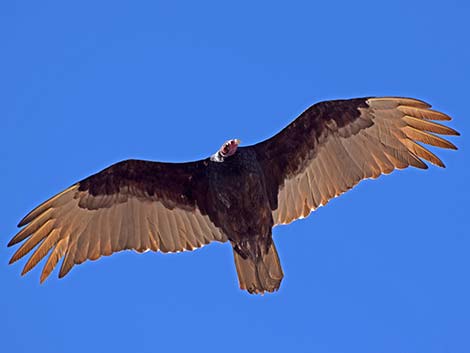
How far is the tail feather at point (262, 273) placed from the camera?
8.97m

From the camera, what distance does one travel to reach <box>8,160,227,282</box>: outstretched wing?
9.46 meters

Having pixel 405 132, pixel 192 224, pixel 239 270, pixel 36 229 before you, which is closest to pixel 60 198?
pixel 36 229

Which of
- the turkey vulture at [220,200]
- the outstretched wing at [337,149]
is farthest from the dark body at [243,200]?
the outstretched wing at [337,149]

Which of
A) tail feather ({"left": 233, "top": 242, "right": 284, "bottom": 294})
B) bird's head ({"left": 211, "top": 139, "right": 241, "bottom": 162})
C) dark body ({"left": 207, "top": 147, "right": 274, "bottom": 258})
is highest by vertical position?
bird's head ({"left": 211, "top": 139, "right": 241, "bottom": 162})

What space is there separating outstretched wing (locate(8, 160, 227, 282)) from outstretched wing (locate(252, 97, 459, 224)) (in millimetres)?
827

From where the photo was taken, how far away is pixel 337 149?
9500 mm

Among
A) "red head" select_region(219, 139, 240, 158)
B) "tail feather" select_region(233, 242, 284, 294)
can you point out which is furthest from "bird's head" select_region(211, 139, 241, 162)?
"tail feather" select_region(233, 242, 284, 294)

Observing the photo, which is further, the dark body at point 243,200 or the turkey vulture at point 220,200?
the turkey vulture at point 220,200

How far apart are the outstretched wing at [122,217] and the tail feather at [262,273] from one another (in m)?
0.53

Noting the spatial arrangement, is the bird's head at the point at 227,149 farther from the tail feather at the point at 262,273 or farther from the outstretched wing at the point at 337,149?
the tail feather at the point at 262,273

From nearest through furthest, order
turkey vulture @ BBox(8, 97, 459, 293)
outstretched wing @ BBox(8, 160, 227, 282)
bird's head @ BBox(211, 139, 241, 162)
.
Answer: bird's head @ BBox(211, 139, 241, 162), turkey vulture @ BBox(8, 97, 459, 293), outstretched wing @ BBox(8, 160, 227, 282)

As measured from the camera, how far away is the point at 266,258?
902 centimetres

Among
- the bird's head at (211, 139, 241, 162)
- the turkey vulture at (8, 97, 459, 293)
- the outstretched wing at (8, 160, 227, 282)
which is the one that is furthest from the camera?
the outstretched wing at (8, 160, 227, 282)

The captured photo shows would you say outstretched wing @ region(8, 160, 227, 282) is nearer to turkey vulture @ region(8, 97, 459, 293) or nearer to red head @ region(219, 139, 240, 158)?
turkey vulture @ region(8, 97, 459, 293)
